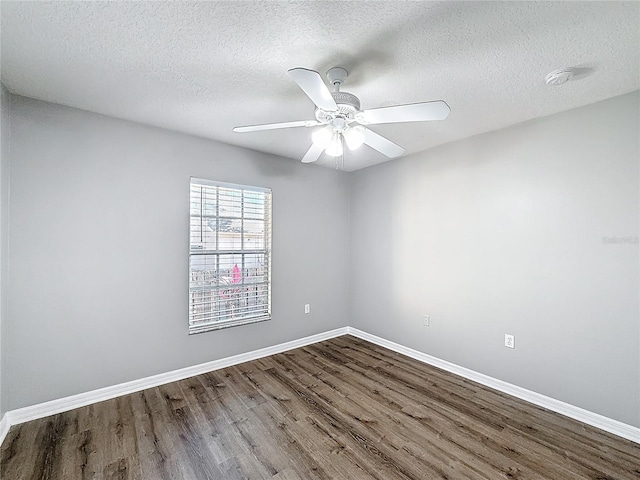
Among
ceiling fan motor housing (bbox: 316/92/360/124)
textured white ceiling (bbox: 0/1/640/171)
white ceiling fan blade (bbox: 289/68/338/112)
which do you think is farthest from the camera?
ceiling fan motor housing (bbox: 316/92/360/124)

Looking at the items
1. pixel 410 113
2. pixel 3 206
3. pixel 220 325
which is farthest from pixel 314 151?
pixel 3 206

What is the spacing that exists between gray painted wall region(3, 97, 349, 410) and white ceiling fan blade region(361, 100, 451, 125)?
6.72 feet

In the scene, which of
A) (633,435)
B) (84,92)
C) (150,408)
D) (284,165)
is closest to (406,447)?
(633,435)

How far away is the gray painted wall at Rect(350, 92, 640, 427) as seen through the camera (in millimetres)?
2137

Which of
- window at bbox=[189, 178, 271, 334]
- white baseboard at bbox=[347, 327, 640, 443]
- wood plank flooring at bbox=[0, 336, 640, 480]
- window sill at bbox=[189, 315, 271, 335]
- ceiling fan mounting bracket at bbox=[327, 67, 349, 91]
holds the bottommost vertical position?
wood plank flooring at bbox=[0, 336, 640, 480]

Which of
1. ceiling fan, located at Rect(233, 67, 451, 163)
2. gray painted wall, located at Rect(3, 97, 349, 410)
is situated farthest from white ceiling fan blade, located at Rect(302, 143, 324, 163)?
gray painted wall, located at Rect(3, 97, 349, 410)

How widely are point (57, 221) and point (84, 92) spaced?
3.42ft

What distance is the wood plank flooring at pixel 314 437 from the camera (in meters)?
1.76

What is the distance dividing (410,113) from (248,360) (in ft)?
10.1

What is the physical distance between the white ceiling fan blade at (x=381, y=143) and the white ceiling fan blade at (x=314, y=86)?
0.46m

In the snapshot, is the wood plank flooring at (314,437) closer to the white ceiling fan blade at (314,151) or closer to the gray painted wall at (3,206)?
the gray painted wall at (3,206)

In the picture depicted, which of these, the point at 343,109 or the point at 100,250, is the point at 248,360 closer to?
the point at 100,250

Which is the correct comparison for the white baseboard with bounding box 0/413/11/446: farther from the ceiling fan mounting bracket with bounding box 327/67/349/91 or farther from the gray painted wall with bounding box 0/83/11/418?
the ceiling fan mounting bracket with bounding box 327/67/349/91

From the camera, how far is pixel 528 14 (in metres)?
1.41
